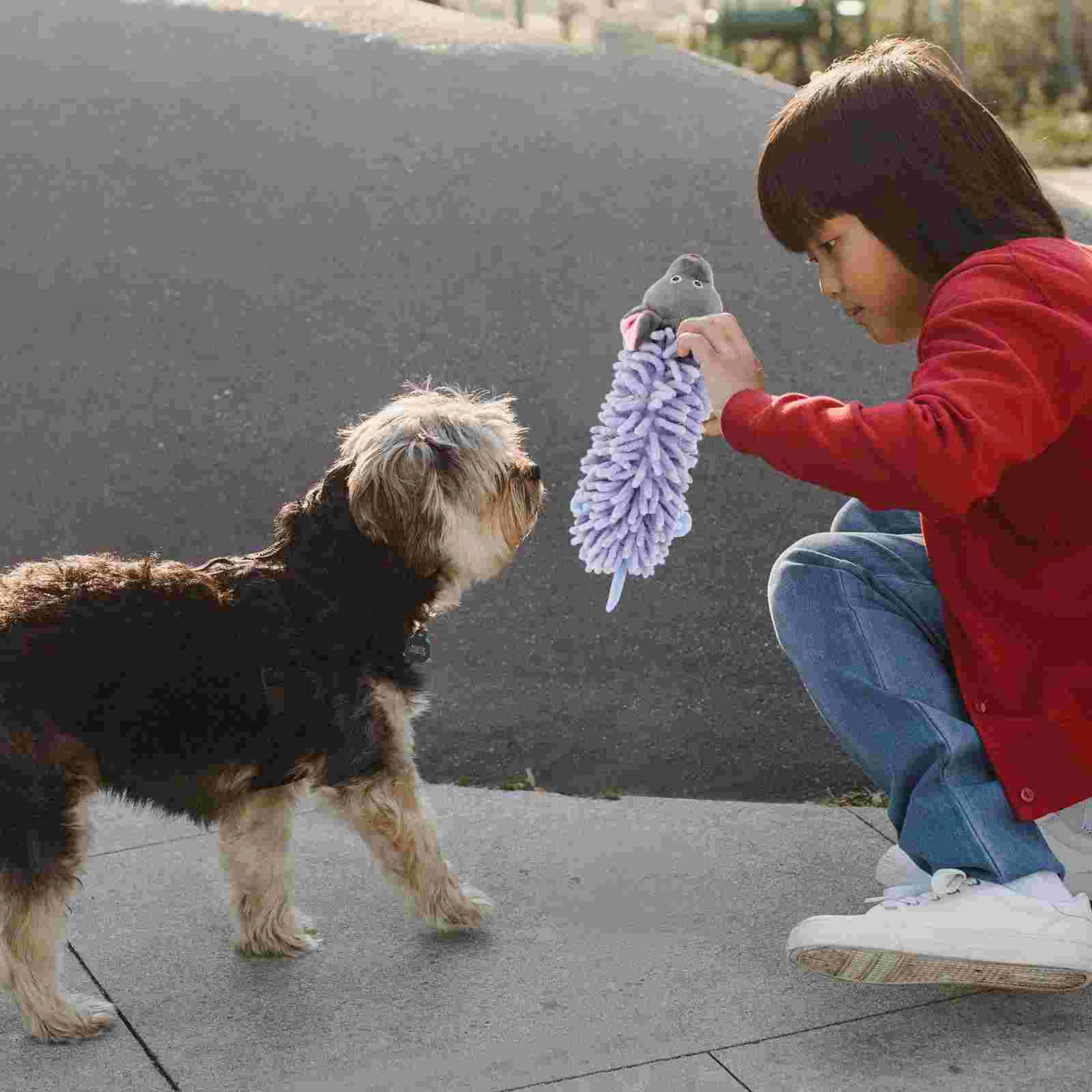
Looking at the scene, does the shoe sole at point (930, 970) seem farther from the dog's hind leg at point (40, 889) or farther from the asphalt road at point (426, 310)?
the dog's hind leg at point (40, 889)

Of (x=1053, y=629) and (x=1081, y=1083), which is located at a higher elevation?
(x=1053, y=629)

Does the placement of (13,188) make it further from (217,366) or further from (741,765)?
(741,765)

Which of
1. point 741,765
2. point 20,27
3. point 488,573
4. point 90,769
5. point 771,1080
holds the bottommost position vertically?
point 741,765

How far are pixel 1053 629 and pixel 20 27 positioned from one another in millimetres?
6927

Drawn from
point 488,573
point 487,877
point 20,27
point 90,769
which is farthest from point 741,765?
point 20,27

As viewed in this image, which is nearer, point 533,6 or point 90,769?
point 90,769

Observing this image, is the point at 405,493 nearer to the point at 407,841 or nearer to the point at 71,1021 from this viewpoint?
the point at 407,841

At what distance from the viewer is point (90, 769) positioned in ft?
9.93

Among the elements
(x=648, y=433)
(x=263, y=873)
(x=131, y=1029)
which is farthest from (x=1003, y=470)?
(x=131, y=1029)

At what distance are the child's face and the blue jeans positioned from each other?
531mm

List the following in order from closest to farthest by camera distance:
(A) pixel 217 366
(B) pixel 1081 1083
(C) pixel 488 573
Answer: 1. (B) pixel 1081 1083
2. (C) pixel 488 573
3. (A) pixel 217 366

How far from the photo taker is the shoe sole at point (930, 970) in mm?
2830

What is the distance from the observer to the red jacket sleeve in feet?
8.36

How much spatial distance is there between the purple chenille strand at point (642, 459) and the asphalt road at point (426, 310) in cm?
112
